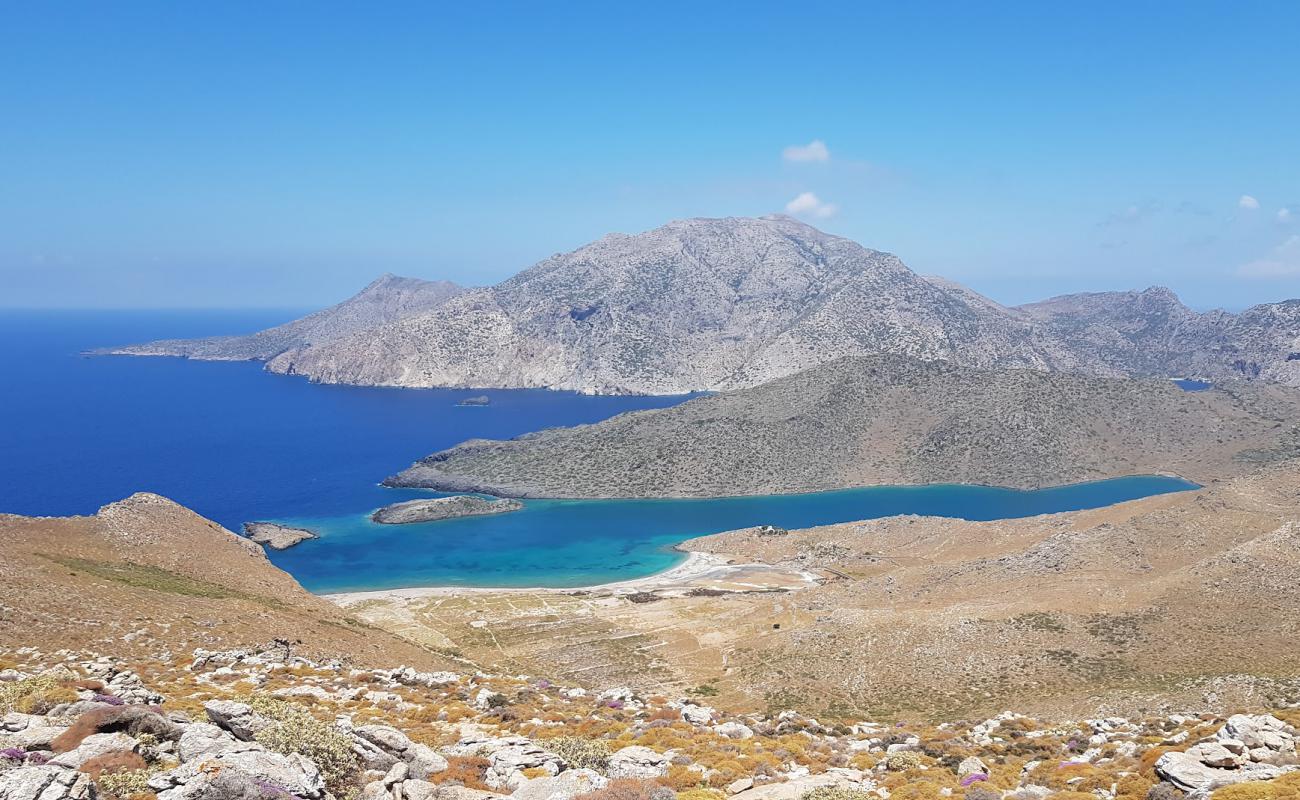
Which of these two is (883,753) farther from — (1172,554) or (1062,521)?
(1062,521)

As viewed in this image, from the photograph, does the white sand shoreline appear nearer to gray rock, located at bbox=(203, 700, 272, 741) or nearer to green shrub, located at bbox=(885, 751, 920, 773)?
green shrub, located at bbox=(885, 751, 920, 773)

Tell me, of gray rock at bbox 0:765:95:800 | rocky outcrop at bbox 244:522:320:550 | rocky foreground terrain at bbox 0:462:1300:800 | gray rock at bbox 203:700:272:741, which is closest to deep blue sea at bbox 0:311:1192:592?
rocky outcrop at bbox 244:522:320:550

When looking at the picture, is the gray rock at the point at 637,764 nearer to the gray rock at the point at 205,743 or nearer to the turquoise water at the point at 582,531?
the gray rock at the point at 205,743

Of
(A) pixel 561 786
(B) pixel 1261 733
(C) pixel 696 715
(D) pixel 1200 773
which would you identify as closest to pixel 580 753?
(A) pixel 561 786

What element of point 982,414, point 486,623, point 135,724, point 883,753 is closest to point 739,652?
point 486,623

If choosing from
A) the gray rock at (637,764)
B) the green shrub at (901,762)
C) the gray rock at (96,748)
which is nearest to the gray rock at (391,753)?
the gray rock at (637,764)

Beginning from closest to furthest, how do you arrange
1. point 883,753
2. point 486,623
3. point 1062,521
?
point 883,753
point 486,623
point 1062,521
